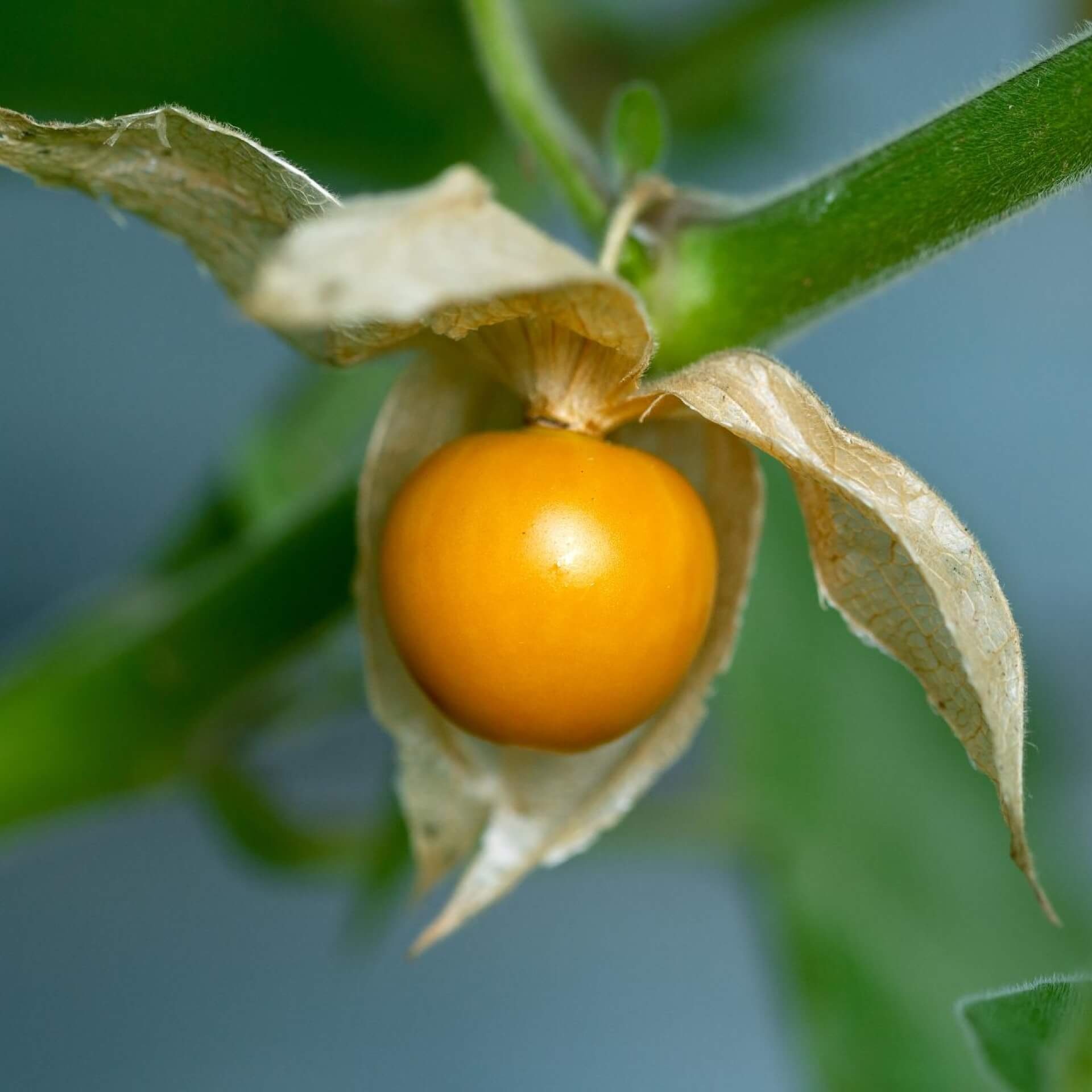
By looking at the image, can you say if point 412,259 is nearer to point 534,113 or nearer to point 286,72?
point 534,113

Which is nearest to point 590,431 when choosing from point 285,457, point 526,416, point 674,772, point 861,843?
point 526,416

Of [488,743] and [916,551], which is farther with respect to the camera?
[488,743]

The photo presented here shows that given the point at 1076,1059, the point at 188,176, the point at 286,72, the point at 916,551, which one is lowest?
the point at 1076,1059

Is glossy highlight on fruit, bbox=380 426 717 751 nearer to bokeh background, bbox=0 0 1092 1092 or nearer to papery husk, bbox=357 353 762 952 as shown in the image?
papery husk, bbox=357 353 762 952

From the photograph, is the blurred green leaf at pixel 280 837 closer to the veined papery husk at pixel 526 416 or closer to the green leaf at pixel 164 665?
the green leaf at pixel 164 665

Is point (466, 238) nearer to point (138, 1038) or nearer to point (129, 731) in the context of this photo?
point (129, 731)

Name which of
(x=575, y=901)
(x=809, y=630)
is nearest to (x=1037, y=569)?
(x=575, y=901)
